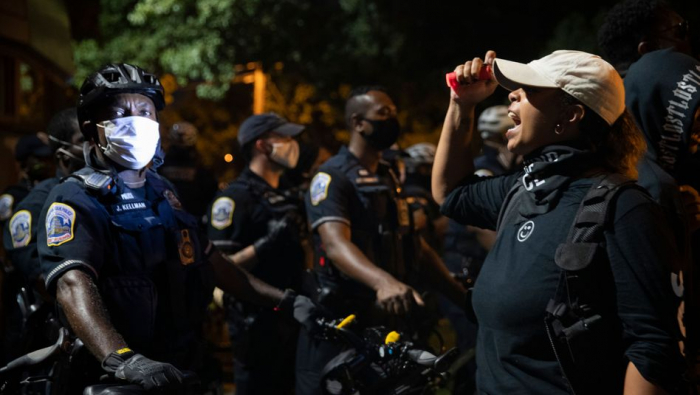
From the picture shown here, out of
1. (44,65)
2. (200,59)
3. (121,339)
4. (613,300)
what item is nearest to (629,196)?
(613,300)

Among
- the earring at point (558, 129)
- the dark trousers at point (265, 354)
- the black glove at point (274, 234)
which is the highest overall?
the earring at point (558, 129)

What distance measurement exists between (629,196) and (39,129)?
13500 millimetres

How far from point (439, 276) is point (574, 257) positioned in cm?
322

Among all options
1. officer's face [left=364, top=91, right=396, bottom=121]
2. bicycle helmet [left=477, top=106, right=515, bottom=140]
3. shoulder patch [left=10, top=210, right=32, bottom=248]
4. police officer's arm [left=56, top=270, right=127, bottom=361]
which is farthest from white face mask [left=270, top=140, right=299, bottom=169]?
police officer's arm [left=56, top=270, right=127, bottom=361]

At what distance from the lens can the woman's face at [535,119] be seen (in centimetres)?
331

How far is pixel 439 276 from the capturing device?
616cm

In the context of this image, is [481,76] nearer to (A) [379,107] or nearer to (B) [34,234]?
(A) [379,107]

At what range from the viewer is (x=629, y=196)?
3.01 m

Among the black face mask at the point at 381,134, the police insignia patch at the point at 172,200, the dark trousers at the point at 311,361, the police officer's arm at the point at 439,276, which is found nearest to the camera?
the police insignia patch at the point at 172,200

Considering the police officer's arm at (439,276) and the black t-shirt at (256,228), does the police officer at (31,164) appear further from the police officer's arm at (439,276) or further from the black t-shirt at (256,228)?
the police officer's arm at (439,276)

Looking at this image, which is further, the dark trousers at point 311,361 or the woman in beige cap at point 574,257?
the dark trousers at point 311,361

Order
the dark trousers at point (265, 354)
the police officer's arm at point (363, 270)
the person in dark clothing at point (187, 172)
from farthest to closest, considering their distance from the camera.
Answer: the person in dark clothing at point (187, 172)
the dark trousers at point (265, 354)
the police officer's arm at point (363, 270)

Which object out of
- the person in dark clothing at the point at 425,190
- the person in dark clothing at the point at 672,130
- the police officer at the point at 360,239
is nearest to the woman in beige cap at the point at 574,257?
the person in dark clothing at the point at 672,130

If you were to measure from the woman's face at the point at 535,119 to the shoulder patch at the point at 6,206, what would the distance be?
4.97 metres
